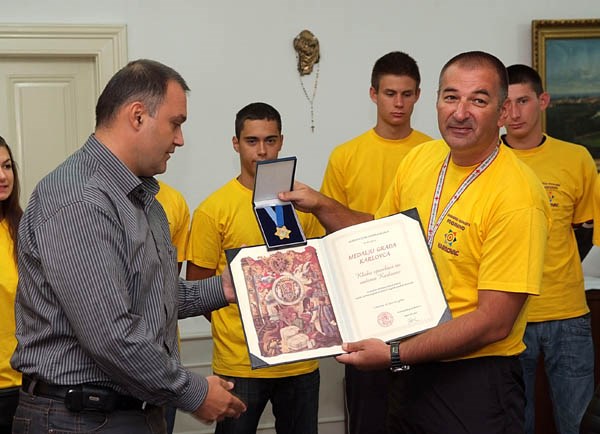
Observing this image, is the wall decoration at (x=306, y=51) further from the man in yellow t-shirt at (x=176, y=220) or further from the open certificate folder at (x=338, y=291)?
the open certificate folder at (x=338, y=291)

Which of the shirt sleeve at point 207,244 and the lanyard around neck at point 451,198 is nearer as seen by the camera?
the lanyard around neck at point 451,198

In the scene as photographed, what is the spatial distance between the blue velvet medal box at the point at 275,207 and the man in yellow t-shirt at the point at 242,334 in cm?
83

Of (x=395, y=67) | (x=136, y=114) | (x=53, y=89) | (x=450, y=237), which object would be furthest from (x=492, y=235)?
(x=53, y=89)

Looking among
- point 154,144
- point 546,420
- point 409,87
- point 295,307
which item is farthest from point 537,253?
point 546,420

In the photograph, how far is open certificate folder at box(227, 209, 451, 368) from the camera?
2.38 meters

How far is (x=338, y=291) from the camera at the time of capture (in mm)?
2469

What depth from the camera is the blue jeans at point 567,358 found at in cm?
351

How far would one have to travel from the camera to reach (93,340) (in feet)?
6.42

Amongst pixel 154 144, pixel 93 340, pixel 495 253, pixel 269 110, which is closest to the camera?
pixel 93 340

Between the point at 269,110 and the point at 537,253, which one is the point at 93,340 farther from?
the point at 269,110

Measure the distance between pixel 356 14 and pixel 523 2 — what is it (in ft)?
3.33

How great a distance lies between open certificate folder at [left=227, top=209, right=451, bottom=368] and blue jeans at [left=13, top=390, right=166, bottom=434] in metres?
0.39

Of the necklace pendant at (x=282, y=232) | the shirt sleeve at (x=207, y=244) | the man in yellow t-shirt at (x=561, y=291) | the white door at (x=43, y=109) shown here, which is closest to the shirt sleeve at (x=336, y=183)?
the shirt sleeve at (x=207, y=244)

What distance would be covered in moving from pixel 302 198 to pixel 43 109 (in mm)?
2426
